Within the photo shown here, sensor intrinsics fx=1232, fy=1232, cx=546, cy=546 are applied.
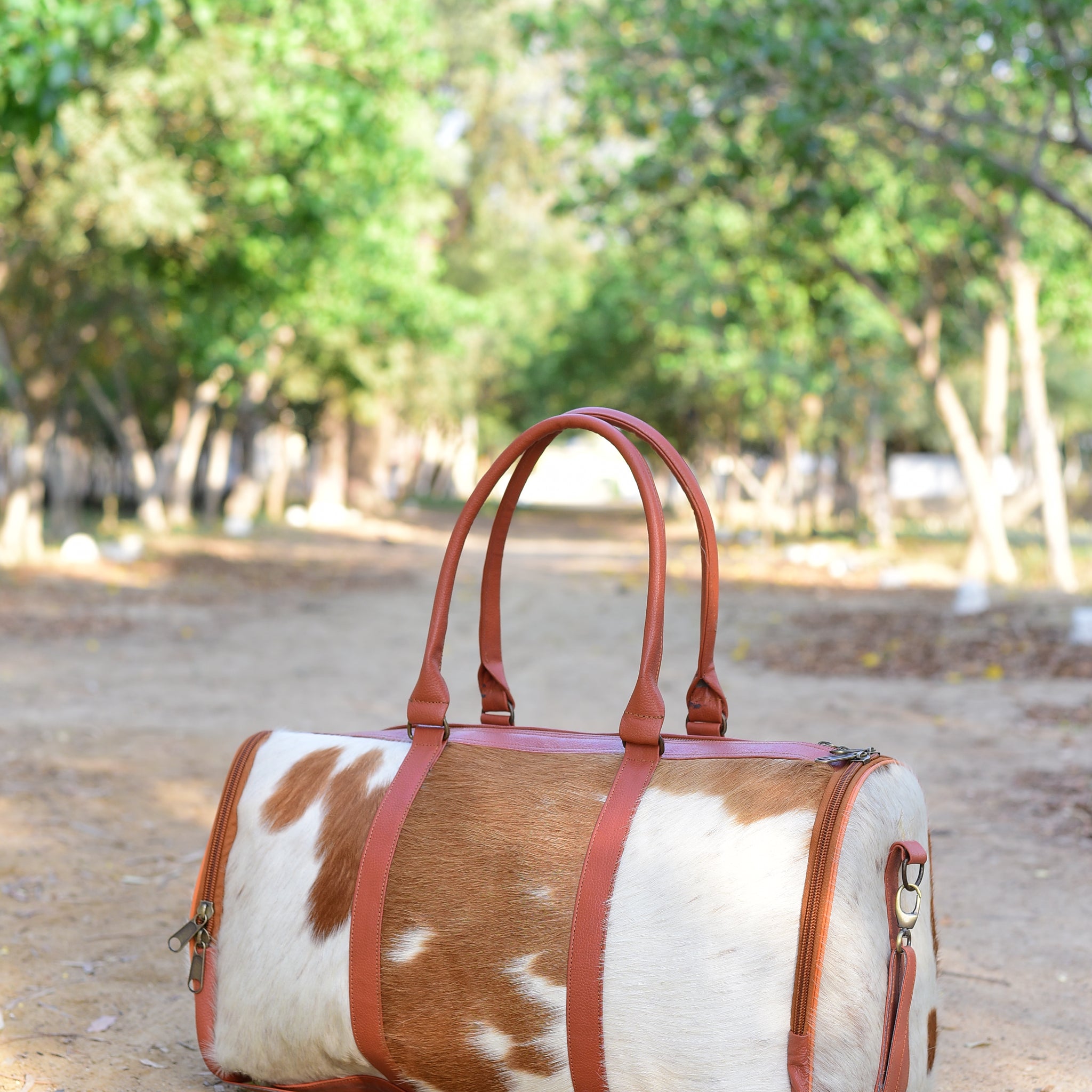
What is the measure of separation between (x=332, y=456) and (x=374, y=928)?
32.9 metres

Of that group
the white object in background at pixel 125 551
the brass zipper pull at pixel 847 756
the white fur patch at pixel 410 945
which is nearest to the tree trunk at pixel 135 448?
the white object in background at pixel 125 551

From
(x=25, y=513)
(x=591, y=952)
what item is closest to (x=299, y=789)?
(x=591, y=952)

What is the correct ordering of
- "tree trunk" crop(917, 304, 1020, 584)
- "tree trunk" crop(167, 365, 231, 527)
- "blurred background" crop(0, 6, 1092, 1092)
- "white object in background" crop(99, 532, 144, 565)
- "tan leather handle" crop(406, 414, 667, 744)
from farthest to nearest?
"tree trunk" crop(167, 365, 231, 527) < "white object in background" crop(99, 532, 144, 565) < "tree trunk" crop(917, 304, 1020, 584) < "blurred background" crop(0, 6, 1092, 1092) < "tan leather handle" crop(406, 414, 667, 744)

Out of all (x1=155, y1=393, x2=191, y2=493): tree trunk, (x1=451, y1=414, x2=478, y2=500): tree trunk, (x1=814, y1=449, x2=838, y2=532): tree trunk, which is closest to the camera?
(x1=155, y1=393, x2=191, y2=493): tree trunk

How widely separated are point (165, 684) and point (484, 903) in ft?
21.3

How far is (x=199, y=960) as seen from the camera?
2508 mm

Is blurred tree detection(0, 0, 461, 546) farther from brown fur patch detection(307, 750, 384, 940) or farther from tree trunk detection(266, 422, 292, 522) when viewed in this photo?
tree trunk detection(266, 422, 292, 522)

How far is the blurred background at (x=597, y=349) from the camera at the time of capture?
4.18 metres

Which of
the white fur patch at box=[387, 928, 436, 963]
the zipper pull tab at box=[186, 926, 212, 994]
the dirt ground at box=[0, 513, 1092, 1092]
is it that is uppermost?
the white fur patch at box=[387, 928, 436, 963]

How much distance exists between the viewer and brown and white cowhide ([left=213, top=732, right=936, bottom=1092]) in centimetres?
202

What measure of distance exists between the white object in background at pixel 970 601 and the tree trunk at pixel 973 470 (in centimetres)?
243

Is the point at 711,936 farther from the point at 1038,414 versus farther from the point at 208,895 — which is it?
the point at 1038,414

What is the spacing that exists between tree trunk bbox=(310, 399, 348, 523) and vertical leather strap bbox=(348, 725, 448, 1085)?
3084 centimetres

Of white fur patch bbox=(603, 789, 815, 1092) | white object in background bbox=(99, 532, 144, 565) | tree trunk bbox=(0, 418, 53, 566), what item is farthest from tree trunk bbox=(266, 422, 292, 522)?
white fur patch bbox=(603, 789, 815, 1092)
